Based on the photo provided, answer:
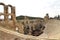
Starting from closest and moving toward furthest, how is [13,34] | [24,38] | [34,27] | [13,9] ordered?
[24,38] < [13,34] < [13,9] < [34,27]

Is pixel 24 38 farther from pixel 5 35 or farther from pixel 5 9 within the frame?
pixel 5 9

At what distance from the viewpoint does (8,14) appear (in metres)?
16.9

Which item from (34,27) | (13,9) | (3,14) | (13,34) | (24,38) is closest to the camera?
(24,38)

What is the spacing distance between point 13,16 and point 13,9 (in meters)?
0.72

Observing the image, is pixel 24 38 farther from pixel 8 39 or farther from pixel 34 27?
pixel 34 27

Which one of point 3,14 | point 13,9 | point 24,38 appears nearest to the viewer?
point 24,38

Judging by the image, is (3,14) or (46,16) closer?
(3,14)

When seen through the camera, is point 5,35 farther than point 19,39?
Yes

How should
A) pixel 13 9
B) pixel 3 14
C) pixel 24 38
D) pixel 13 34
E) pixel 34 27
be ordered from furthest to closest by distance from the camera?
pixel 34 27 < pixel 13 9 < pixel 3 14 < pixel 13 34 < pixel 24 38

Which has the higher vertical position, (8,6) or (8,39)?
(8,6)

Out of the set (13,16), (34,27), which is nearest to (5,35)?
(13,16)

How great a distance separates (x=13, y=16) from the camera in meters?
17.6

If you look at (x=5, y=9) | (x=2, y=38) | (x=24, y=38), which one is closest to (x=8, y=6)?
(x=5, y=9)

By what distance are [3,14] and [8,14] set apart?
630 millimetres
